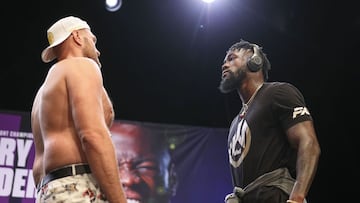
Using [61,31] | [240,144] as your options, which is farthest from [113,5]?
[61,31]

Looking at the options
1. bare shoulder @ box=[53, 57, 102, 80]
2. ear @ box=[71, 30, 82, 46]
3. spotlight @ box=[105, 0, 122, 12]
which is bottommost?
bare shoulder @ box=[53, 57, 102, 80]

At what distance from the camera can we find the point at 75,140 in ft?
4.10

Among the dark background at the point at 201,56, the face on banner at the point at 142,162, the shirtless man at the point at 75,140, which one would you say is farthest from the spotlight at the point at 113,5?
the shirtless man at the point at 75,140

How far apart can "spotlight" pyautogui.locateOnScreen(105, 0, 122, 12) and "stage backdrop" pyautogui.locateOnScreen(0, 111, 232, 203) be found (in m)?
0.90

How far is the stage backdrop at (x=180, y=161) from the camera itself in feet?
11.1

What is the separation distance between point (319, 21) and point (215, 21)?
31.1 inches

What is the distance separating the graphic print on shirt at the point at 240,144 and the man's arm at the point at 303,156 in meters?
0.16

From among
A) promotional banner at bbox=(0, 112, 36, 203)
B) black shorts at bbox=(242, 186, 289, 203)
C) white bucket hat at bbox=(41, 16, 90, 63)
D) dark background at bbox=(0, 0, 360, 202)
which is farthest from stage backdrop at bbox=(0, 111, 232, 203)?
white bucket hat at bbox=(41, 16, 90, 63)

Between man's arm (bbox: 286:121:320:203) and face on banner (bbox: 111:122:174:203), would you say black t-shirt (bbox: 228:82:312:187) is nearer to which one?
man's arm (bbox: 286:121:320:203)

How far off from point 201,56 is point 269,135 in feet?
8.73

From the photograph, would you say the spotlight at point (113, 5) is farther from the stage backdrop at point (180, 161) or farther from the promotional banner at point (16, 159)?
the promotional banner at point (16, 159)

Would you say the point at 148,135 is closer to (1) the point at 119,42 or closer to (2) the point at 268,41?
(1) the point at 119,42

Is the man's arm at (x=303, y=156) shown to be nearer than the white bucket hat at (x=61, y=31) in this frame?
No

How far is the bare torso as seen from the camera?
4.07 ft
